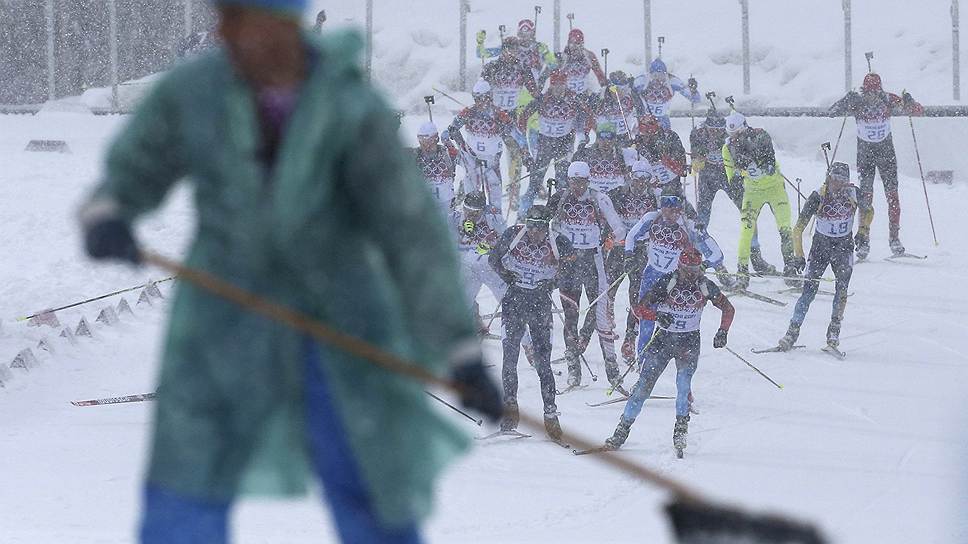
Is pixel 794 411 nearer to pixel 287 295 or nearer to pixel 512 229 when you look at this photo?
pixel 512 229

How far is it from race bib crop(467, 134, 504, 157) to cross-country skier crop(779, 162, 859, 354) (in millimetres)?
3872

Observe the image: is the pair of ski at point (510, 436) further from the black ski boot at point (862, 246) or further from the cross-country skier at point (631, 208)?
the black ski boot at point (862, 246)

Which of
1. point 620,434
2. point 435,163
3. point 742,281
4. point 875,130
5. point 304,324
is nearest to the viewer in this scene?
point 304,324

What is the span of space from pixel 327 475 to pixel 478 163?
39.8 ft

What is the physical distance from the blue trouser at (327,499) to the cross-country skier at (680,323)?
7255 mm

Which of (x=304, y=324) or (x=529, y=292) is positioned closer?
(x=304, y=324)

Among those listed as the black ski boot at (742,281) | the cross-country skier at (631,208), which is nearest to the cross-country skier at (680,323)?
the cross-country skier at (631,208)

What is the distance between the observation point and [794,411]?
10797 millimetres

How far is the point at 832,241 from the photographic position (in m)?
12.3

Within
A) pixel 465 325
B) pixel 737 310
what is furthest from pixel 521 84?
pixel 465 325

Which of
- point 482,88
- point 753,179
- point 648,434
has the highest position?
point 482,88

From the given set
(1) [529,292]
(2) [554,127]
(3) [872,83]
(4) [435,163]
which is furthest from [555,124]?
(1) [529,292]

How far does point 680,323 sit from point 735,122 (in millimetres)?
4976

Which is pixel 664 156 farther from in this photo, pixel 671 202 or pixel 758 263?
pixel 671 202
